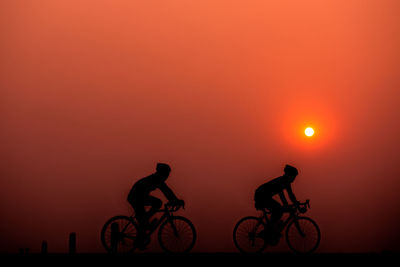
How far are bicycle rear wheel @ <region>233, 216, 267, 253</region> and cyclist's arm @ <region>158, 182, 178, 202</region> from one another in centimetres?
104

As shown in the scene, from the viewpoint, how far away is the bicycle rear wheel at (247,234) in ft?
21.4

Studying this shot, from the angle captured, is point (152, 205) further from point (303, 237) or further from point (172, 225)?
point (303, 237)

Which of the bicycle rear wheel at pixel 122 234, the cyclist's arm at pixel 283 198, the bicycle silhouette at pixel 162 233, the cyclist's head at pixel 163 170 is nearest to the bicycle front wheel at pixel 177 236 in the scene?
the bicycle silhouette at pixel 162 233

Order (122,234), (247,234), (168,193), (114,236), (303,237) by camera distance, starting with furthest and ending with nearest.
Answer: (247,234)
(303,237)
(122,234)
(168,193)
(114,236)

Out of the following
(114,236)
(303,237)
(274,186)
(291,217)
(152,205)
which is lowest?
(303,237)

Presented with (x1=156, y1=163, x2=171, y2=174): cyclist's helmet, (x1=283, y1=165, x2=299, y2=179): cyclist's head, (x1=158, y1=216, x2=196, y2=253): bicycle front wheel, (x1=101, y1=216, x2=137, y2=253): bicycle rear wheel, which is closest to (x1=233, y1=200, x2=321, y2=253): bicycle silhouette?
(x1=283, y1=165, x2=299, y2=179): cyclist's head

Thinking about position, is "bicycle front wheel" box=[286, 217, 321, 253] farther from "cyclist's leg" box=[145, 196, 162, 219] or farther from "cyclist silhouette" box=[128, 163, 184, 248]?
"cyclist's leg" box=[145, 196, 162, 219]

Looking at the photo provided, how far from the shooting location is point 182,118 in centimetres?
691

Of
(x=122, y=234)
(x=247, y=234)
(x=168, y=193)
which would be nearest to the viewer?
(x=168, y=193)

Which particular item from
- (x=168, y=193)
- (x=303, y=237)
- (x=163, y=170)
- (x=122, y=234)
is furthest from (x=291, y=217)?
(x=122, y=234)

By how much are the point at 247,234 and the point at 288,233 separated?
590 mm

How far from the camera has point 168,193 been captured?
6.25 m

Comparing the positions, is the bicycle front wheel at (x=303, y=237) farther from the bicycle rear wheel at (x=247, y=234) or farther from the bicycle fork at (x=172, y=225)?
the bicycle fork at (x=172, y=225)

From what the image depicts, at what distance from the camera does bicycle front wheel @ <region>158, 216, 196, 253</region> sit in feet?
20.9
